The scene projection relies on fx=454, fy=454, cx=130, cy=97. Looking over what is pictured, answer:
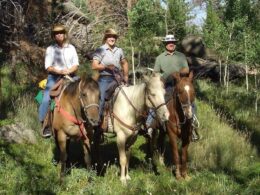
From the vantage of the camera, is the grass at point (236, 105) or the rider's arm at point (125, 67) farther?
the grass at point (236, 105)

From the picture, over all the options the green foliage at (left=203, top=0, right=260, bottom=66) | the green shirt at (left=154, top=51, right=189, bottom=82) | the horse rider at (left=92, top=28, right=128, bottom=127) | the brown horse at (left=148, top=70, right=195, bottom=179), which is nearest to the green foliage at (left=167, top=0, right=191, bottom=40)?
the green foliage at (left=203, top=0, right=260, bottom=66)

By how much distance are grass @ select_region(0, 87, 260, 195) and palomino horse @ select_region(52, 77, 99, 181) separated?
Result: 49 centimetres

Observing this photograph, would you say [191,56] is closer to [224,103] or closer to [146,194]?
[224,103]

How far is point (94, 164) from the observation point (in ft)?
30.1

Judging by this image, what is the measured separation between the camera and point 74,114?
313 inches

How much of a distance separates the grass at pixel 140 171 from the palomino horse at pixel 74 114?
1.60ft

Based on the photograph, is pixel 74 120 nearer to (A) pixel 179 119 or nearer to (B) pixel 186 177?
(A) pixel 179 119

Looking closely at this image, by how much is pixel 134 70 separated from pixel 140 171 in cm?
920

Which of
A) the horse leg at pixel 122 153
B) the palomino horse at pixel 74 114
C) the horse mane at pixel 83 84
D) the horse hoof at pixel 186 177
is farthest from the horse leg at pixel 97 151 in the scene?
the horse hoof at pixel 186 177

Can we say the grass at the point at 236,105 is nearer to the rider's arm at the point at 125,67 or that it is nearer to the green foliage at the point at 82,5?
the rider's arm at the point at 125,67

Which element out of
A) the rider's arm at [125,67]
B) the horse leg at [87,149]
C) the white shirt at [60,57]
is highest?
the white shirt at [60,57]

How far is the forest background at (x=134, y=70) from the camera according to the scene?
7980mm

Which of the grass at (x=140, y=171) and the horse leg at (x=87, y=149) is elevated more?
the horse leg at (x=87, y=149)

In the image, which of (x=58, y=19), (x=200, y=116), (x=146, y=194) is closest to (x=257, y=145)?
(x=200, y=116)
